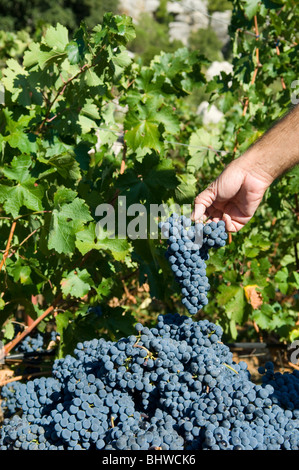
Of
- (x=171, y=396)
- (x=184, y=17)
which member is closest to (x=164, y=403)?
(x=171, y=396)

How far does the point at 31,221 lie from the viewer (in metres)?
1.84

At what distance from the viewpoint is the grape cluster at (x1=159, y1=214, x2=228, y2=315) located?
4.11 ft

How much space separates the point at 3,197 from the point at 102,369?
0.75m

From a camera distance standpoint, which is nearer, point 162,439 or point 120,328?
point 162,439

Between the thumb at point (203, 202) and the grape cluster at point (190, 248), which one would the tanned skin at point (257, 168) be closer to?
the thumb at point (203, 202)

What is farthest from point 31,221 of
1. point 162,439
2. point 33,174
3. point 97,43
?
point 162,439

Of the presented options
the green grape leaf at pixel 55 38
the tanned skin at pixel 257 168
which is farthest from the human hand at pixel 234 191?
the green grape leaf at pixel 55 38

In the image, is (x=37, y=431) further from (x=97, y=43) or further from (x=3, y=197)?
(x=97, y=43)

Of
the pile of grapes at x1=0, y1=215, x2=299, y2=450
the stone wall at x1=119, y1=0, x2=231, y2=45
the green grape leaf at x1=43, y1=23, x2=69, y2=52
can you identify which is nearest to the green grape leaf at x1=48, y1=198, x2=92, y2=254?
the pile of grapes at x1=0, y1=215, x2=299, y2=450

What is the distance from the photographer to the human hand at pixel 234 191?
1.43 meters

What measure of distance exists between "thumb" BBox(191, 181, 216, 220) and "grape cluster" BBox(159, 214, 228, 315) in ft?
0.31

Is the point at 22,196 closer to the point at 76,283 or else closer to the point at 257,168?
the point at 76,283

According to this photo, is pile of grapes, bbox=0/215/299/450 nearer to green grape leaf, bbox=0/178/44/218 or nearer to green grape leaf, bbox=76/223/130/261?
green grape leaf, bbox=76/223/130/261
